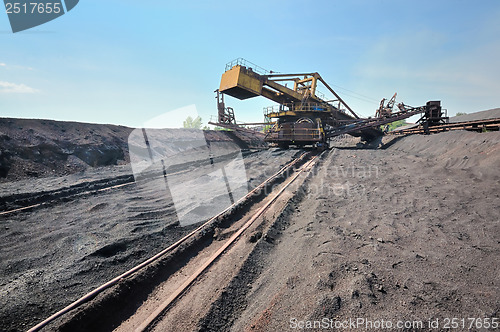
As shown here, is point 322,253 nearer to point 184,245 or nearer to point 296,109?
point 184,245

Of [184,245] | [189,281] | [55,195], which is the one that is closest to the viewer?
[189,281]

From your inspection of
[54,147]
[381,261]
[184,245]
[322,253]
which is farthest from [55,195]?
[381,261]

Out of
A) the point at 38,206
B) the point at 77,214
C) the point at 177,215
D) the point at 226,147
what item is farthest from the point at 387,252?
the point at 226,147

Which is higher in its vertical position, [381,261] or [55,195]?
[55,195]

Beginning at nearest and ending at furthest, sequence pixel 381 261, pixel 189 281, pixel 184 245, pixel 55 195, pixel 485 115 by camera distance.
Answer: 1. pixel 381 261
2. pixel 189 281
3. pixel 184 245
4. pixel 55 195
5. pixel 485 115

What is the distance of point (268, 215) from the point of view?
5.06 metres

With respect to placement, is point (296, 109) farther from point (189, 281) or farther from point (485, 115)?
point (485, 115)

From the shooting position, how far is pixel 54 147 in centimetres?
1331

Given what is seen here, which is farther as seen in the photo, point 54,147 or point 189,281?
point 54,147

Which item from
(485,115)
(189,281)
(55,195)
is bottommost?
(189,281)

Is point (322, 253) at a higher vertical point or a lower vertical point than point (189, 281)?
higher

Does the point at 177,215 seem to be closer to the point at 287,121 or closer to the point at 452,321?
the point at 452,321

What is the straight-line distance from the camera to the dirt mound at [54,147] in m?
11.2

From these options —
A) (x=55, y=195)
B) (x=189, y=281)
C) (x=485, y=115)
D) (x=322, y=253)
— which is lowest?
(x=189, y=281)
